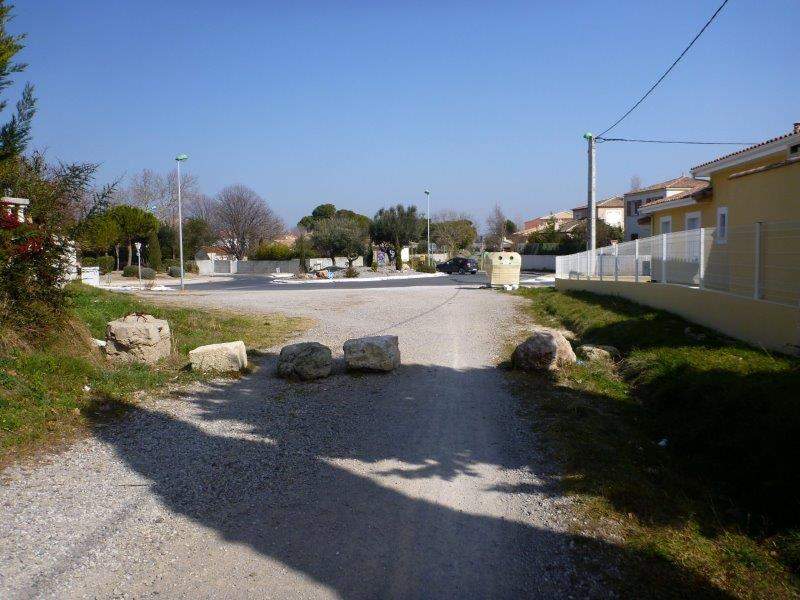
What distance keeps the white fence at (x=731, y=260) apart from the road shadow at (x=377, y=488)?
3.91m

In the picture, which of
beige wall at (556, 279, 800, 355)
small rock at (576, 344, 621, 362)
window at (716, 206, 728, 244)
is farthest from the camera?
window at (716, 206, 728, 244)

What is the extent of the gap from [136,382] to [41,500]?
3.56 metres

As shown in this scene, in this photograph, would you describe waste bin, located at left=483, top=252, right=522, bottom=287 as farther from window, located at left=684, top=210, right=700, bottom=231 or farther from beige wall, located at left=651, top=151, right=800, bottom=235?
beige wall, located at left=651, top=151, right=800, bottom=235

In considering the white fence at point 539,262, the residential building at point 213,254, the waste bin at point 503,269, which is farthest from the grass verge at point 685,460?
the residential building at point 213,254

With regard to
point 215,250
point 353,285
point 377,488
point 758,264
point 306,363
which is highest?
point 215,250

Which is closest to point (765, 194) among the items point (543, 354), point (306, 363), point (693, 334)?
point (693, 334)

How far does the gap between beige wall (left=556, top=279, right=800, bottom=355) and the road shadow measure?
3.51 m

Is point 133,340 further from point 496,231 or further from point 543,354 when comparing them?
point 496,231

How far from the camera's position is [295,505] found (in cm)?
503

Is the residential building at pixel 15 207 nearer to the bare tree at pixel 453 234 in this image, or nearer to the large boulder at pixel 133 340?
the large boulder at pixel 133 340

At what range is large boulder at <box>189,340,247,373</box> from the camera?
965 cm

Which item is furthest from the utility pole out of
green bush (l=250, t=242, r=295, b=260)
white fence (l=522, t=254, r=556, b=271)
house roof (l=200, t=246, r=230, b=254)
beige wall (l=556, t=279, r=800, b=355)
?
house roof (l=200, t=246, r=230, b=254)

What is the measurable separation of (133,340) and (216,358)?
1.17 m

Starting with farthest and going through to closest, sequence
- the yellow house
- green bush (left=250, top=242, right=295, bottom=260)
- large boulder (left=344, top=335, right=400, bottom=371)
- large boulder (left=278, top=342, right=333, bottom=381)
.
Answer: green bush (left=250, top=242, right=295, bottom=260)
the yellow house
large boulder (left=344, top=335, right=400, bottom=371)
large boulder (left=278, top=342, right=333, bottom=381)
